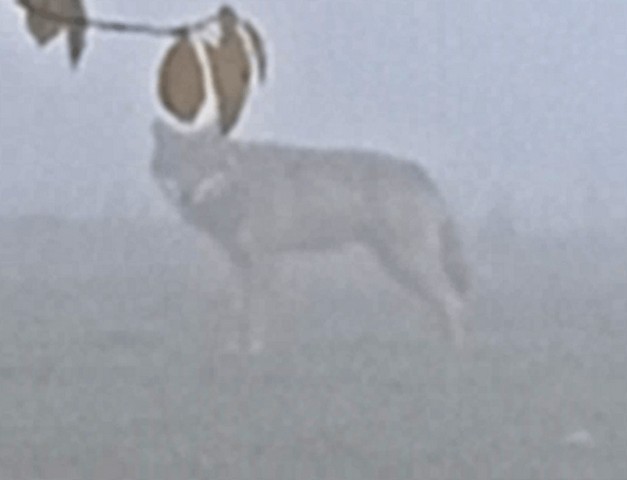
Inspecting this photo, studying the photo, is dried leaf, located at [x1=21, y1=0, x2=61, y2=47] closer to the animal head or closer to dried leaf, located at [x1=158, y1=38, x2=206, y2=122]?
dried leaf, located at [x1=158, y1=38, x2=206, y2=122]

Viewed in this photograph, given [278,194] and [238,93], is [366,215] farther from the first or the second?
[238,93]

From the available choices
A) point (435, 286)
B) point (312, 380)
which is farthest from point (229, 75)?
point (435, 286)

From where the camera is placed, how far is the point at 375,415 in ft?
19.5

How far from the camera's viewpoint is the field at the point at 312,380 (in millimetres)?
5336

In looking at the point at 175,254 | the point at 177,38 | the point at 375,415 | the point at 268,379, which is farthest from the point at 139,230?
the point at 177,38

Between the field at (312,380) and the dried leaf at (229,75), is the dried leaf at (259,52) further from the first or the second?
the field at (312,380)

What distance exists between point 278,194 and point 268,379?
1739mm

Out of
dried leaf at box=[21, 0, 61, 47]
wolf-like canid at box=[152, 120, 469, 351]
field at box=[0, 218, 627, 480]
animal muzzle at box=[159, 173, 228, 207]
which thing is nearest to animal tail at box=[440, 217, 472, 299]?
wolf-like canid at box=[152, 120, 469, 351]

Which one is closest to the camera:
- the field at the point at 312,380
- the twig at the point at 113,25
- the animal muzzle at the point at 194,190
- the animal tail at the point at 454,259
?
the twig at the point at 113,25

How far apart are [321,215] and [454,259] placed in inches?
17.8

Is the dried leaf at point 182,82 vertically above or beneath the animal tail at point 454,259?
above

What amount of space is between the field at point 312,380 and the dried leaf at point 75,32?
13.8 feet

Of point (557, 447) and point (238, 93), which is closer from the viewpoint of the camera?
point (238, 93)

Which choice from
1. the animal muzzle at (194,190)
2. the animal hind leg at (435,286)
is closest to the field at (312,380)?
the animal hind leg at (435,286)
